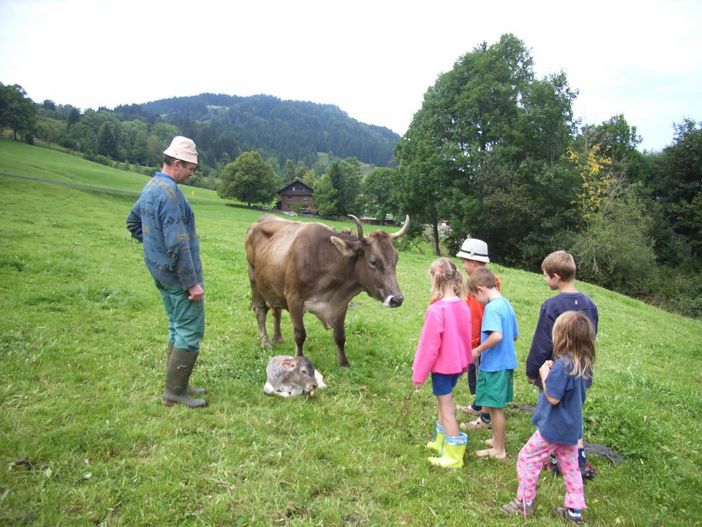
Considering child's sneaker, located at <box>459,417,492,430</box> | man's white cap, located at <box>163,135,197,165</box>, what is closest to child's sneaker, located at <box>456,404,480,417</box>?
child's sneaker, located at <box>459,417,492,430</box>

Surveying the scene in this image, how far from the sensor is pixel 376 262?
7.03 m

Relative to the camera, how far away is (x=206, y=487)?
4125 mm

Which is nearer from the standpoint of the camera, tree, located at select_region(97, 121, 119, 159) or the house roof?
the house roof

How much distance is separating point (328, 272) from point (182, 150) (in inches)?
124

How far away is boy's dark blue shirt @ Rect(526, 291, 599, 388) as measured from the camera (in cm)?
474

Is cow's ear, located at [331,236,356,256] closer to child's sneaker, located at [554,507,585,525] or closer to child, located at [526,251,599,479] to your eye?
child, located at [526,251,599,479]

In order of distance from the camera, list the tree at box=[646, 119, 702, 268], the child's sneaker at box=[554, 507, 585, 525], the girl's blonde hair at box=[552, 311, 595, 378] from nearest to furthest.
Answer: the girl's blonde hair at box=[552, 311, 595, 378], the child's sneaker at box=[554, 507, 585, 525], the tree at box=[646, 119, 702, 268]

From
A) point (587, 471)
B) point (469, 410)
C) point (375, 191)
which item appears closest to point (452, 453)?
point (587, 471)

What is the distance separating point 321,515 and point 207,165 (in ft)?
460

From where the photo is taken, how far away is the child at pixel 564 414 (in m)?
3.99

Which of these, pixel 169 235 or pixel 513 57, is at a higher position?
pixel 513 57

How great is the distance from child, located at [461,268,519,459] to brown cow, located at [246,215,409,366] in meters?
1.76

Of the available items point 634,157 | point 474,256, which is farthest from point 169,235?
point 634,157

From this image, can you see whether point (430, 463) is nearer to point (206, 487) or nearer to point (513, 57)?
point (206, 487)
